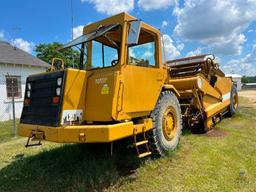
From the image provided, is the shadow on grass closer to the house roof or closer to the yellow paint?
the yellow paint

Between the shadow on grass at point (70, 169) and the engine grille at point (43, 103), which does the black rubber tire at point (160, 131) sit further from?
the engine grille at point (43, 103)

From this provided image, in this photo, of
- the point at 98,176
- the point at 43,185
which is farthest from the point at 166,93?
the point at 43,185

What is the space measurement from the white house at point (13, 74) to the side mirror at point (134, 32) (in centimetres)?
1124

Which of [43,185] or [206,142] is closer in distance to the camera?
[43,185]

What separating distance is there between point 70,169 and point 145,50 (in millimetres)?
2734

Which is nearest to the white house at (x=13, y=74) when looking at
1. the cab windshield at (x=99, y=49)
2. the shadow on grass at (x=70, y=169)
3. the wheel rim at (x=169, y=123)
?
the shadow on grass at (x=70, y=169)

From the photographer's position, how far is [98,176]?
191 inches

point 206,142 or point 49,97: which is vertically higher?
point 49,97

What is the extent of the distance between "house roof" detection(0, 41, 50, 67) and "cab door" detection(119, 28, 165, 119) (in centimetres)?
1188

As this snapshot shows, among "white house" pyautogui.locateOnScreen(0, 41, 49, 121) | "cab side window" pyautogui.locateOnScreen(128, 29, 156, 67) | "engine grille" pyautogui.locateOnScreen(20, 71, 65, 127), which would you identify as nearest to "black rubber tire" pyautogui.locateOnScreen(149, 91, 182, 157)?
"cab side window" pyautogui.locateOnScreen(128, 29, 156, 67)

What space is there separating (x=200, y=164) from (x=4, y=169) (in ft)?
13.1

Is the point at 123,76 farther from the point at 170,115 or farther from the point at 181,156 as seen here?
the point at 181,156

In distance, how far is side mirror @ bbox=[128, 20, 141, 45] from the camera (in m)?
4.55

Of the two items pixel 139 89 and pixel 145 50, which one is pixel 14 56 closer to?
pixel 145 50
